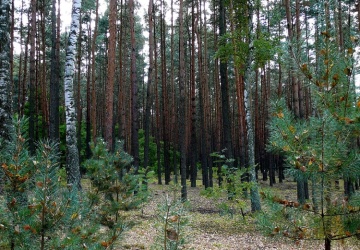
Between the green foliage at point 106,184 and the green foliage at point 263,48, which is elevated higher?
the green foliage at point 263,48

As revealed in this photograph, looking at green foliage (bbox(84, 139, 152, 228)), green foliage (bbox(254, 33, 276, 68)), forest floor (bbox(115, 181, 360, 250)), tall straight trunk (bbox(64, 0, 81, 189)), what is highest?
green foliage (bbox(254, 33, 276, 68))

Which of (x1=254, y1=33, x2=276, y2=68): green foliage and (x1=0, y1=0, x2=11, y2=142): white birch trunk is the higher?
(x1=254, y1=33, x2=276, y2=68): green foliage

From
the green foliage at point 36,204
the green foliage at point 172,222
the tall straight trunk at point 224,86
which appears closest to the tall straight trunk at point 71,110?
the tall straight trunk at point 224,86

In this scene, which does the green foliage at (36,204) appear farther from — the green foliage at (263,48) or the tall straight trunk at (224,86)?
the tall straight trunk at (224,86)

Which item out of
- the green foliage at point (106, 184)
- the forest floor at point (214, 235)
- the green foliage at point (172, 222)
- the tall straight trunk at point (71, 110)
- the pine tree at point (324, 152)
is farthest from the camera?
the tall straight trunk at point (71, 110)

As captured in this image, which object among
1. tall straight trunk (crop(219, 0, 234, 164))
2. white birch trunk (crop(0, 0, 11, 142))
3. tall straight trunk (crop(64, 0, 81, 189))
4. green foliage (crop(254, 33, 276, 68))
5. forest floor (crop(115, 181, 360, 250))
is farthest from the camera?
tall straight trunk (crop(219, 0, 234, 164))

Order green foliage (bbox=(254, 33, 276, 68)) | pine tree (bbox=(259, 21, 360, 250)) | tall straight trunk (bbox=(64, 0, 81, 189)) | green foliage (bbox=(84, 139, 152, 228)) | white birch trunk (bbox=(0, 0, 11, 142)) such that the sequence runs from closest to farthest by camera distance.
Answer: pine tree (bbox=(259, 21, 360, 250)), white birch trunk (bbox=(0, 0, 11, 142)), green foliage (bbox=(84, 139, 152, 228)), tall straight trunk (bbox=(64, 0, 81, 189)), green foliage (bbox=(254, 33, 276, 68))

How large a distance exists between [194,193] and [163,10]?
1114 centimetres

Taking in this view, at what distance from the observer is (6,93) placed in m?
5.01

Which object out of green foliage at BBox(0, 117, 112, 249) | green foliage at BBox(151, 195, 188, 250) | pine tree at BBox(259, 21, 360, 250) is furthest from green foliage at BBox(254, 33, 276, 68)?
green foliage at BBox(0, 117, 112, 249)

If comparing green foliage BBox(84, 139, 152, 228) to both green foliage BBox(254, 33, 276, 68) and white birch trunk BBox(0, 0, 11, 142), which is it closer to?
white birch trunk BBox(0, 0, 11, 142)

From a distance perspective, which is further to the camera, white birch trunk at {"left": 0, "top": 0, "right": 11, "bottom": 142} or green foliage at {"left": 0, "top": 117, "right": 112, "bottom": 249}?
→ white birch trunk at {"left": 0, "top": 0, "right": 11, "bottom": 142}

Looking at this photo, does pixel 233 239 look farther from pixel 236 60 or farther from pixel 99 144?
pixel 236 60

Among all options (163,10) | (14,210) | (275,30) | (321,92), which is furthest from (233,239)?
(275,30)
